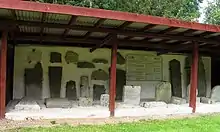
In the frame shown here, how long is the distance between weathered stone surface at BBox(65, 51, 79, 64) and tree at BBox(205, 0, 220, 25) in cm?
1855

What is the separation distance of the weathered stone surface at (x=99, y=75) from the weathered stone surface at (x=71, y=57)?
2.77 ft

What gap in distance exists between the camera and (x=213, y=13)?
28719 millimetres

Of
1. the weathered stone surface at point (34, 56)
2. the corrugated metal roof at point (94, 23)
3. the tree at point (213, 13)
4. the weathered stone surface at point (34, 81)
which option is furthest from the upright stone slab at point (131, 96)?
the tree at point (213, 13)

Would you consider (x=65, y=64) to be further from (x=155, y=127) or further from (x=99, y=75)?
(x=155, y=127)

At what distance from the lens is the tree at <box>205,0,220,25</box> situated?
27625 mm

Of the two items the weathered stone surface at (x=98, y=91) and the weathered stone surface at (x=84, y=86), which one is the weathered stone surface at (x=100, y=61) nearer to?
the weathered stone surface at (x=84, y=86)

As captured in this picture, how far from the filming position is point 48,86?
11797 mm

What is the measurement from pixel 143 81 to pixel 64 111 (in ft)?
17.0

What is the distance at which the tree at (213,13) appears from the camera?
27625mm

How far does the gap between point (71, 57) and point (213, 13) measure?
20063 mm

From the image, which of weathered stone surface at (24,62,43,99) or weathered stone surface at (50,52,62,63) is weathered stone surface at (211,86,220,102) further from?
weathered stone surface at (24,62,43,99)

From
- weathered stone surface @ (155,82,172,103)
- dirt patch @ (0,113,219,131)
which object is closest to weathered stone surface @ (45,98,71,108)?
dirt patch @ (0,113,219,131)

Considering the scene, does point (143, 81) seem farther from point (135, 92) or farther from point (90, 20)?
point (90, 20)

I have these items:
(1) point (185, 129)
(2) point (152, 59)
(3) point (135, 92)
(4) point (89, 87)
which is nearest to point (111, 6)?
(2) point (152, 59)
